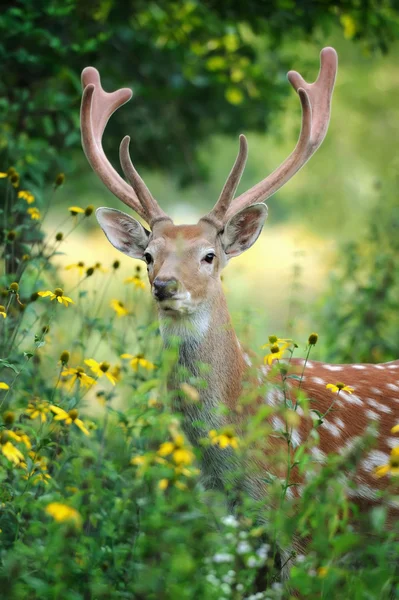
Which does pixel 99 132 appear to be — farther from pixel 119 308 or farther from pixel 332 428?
pixel 332 428

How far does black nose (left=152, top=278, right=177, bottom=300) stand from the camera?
4125 mm

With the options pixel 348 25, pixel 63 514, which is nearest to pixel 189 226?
pixel 63 514

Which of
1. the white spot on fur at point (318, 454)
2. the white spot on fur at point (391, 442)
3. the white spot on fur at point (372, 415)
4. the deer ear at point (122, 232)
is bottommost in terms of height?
the white spot on fur at point (318, 454)

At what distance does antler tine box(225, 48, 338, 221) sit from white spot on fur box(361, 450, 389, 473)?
145cm

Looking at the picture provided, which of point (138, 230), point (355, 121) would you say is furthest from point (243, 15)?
point (355, 121)

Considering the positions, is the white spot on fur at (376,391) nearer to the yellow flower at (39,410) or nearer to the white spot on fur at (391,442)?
the white spot on fur at (391,442)

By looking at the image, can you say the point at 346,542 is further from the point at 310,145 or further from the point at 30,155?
the point at 30,155

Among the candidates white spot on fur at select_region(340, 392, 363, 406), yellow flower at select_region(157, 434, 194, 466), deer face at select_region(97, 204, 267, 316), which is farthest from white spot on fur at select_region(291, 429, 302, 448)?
yellow flower at select_region(157, 434, 194, 466)

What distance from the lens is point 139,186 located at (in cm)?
478

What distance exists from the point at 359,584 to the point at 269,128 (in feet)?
24.9

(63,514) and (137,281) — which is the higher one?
(137,281)

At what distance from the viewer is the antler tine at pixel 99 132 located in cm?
509

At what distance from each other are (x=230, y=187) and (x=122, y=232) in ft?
2.62

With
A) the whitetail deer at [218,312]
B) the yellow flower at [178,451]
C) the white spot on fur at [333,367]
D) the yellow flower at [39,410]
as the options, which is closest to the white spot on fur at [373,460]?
the whitetail deer at [218,312]
